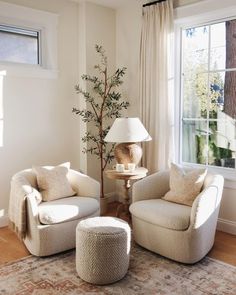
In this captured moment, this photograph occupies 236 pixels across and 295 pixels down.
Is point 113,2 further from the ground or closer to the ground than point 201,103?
further from the ground

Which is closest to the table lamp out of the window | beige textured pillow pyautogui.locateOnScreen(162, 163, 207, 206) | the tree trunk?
beige textured pillow pyautogui.locateOnScreen(162, 163, 207, 206)

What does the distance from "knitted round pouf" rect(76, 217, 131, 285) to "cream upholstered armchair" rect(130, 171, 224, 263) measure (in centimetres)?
45

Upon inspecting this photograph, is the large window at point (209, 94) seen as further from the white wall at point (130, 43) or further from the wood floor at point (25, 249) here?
the wood floor at point (25, 249)

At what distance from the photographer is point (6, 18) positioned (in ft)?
12.3

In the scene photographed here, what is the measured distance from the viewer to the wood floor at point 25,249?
3053mm

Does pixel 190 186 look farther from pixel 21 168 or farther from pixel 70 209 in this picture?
pixel 21 168

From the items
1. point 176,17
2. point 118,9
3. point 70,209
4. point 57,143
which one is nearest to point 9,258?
point 70,209

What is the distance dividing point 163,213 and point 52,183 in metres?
1.15

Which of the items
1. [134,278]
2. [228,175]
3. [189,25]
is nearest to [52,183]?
[134,278]

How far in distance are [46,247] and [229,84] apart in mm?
2501

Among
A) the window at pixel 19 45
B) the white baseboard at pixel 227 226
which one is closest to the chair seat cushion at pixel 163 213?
the white baseboard at pixel 227 226

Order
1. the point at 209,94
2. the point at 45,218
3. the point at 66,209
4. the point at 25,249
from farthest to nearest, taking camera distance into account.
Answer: the point at 209,94
the point at 25,249
the point at 66,209
the point at 45,218

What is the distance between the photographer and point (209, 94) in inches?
151

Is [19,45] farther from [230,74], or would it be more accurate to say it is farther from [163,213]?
[163,213]
